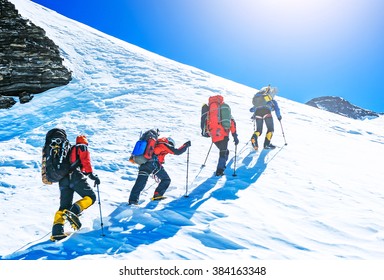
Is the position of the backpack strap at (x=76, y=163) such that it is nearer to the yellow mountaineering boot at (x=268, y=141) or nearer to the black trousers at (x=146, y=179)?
the black trousers at (x=146, y=179)

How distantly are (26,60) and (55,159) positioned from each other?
56.7 feet

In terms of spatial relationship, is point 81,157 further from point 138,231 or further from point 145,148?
point 138,231

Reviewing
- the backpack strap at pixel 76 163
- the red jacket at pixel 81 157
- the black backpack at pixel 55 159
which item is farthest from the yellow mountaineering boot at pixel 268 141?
the black backpack at pixel 55 159

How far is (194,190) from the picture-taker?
8.76 meters

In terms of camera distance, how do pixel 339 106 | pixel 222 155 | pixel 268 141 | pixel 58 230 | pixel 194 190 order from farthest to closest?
pixel 339 106 → pixel 268 141 → pixel 222 155 → pixel 194 190 → pixel 58 230

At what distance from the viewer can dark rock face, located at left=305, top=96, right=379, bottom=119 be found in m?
152

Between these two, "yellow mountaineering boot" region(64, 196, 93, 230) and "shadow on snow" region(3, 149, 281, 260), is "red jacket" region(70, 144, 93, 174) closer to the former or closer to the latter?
"yellow mountaineering boot" region(64, 196, 93, 230)

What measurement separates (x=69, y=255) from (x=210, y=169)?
570 centimetres

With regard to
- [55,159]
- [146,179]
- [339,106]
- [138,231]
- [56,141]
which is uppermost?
[339,106]

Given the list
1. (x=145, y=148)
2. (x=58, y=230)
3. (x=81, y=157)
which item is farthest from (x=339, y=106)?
(x=58, y=230)

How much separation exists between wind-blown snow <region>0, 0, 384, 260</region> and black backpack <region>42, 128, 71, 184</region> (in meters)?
1.07

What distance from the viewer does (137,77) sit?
22.8 meters

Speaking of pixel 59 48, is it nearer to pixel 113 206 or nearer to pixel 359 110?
pixel 113 206

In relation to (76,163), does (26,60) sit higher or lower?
higher
